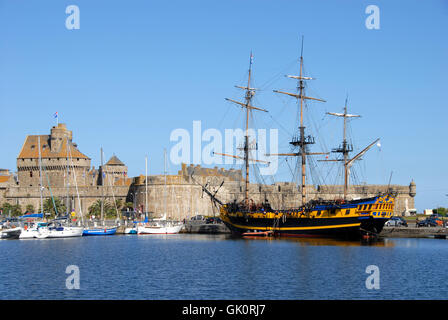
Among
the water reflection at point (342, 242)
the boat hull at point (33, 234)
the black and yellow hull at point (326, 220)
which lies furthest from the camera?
the boat hull at point (33, 234)

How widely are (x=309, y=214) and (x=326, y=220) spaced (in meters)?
2.06

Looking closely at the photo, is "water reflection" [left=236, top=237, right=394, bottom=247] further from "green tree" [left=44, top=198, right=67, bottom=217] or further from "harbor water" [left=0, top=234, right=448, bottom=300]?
"green tree" [left=44, top=198, right=67, bottom=217]

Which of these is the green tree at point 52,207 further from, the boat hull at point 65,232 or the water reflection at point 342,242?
the water reflection at point 342,242

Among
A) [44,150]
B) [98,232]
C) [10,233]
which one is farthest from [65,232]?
[44,150]

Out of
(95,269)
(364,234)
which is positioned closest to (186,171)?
(364,234)

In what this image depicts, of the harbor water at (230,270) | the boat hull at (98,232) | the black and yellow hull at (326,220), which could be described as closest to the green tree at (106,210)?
the boat hull at (98,232)

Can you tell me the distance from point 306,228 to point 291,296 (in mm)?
35649

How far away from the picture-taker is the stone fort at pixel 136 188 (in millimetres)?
98812

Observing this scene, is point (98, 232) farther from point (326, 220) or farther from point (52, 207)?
point (52, 207)

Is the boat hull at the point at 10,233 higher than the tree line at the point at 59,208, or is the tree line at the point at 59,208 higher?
the tree line at the point at 59,208

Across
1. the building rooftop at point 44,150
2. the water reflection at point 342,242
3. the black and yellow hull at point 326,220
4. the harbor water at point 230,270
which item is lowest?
the harbor water at point 230,270

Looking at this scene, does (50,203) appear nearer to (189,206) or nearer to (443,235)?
(189,206)

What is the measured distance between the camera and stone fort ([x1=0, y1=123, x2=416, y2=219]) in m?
98.8

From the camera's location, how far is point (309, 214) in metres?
65.4
